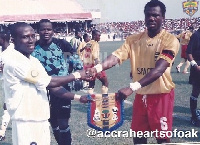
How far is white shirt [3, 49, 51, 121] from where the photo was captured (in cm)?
279

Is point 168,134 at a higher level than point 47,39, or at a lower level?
lower

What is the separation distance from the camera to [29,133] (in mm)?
2881

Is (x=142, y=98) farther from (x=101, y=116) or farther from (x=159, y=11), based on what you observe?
(x=159, y=11)

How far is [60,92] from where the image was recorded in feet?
12.0

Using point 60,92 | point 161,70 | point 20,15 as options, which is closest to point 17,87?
point 60,92

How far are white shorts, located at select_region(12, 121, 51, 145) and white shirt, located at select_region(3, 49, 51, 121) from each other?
2.1 inches

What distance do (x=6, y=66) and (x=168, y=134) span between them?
195cm

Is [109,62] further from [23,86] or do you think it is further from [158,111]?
[23,86]

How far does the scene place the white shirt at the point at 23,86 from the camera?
279cm

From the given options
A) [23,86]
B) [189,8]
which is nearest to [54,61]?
[23,86]

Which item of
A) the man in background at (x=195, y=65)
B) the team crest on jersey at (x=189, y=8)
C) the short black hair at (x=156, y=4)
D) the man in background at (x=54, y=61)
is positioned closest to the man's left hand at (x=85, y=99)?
the man in background at (x=54, y=61)

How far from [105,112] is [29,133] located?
1113 millimetres

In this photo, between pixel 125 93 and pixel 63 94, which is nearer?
pixel 125 93

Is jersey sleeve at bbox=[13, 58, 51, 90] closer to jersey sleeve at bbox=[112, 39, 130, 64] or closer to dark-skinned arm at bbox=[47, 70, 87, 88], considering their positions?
dark-skinned arm at bbox=[47, 70, 87, 88]
